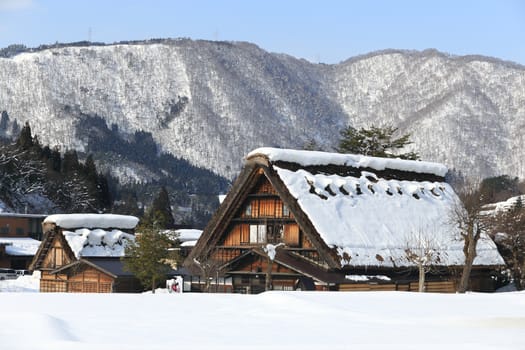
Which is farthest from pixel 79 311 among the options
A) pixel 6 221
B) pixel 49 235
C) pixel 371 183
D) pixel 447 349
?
pixel 6 221

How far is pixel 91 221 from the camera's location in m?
50.7

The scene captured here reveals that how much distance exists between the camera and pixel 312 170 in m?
35.2

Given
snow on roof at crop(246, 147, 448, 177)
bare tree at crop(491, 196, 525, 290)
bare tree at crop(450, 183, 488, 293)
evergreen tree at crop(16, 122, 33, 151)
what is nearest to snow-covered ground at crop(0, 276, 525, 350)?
bare tree at crop(450, 183, 488, 293)

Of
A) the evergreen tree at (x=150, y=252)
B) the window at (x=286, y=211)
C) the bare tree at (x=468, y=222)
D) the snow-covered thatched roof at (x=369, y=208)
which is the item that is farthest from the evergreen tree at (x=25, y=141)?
the window at (x=286, y=211)

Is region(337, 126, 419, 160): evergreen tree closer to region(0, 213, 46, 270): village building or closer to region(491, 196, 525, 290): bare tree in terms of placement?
region(491, 196, 525, 290): bare tree

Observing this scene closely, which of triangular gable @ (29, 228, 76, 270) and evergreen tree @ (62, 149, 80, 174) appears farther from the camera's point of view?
evergreen tree @ (62, 149, 80, 174)

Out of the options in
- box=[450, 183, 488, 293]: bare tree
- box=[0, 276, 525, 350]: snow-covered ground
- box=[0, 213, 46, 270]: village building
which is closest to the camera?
box=[0, 276, 525, 350]: snow-covered ground

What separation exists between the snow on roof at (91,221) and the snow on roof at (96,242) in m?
0.43

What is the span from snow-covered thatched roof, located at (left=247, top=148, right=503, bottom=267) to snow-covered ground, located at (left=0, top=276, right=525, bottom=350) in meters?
13.4

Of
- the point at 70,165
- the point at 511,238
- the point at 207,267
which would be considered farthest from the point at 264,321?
the point at 70,165

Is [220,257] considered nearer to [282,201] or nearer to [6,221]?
[282,201]

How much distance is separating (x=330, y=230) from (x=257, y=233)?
4.60 meters

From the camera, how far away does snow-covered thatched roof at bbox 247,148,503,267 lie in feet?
105

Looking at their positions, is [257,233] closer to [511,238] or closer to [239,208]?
[239,208]
